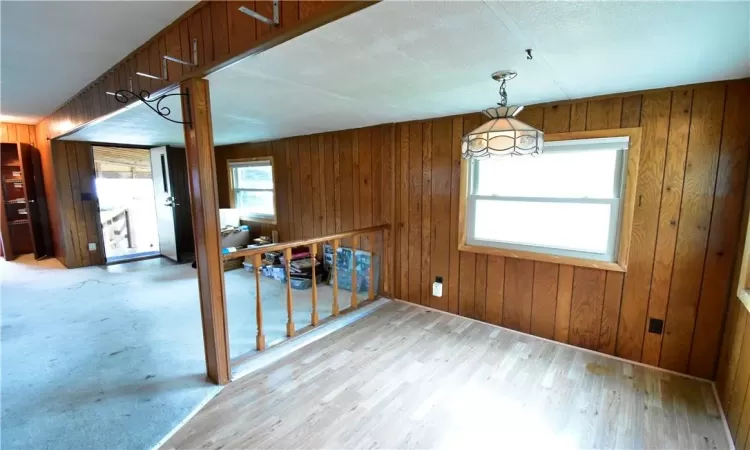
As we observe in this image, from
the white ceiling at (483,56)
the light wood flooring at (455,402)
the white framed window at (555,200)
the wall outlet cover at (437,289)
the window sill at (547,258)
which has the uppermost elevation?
the white ceiling at (483,56)

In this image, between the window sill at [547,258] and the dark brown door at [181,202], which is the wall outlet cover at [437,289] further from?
the dark brown door at [181,202]

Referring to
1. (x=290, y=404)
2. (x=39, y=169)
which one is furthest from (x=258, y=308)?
(x=39, y=169)

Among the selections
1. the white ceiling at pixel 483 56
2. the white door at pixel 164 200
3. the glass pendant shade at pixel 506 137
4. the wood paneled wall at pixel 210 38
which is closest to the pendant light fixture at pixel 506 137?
the glass pendant shade at pixel 506 137

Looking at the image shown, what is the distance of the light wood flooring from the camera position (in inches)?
66.0

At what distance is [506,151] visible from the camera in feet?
5.32

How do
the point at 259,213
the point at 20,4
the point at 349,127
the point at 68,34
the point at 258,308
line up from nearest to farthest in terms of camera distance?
the point at 20,4, the point at 68,34, the point at 258,308, the point at 349,127, the point at 259,213

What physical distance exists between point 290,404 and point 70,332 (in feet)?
7.63

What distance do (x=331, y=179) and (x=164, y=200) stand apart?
3.18m

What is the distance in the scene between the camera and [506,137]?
62.9 inches

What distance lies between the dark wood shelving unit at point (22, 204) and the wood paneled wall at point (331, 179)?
302 centimetres

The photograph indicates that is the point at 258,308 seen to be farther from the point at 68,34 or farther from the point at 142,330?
the point at 68,34

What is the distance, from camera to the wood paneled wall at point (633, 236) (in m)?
2.00

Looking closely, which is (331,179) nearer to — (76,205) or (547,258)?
(547,258)

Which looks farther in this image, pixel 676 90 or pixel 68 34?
pixel 676 90
